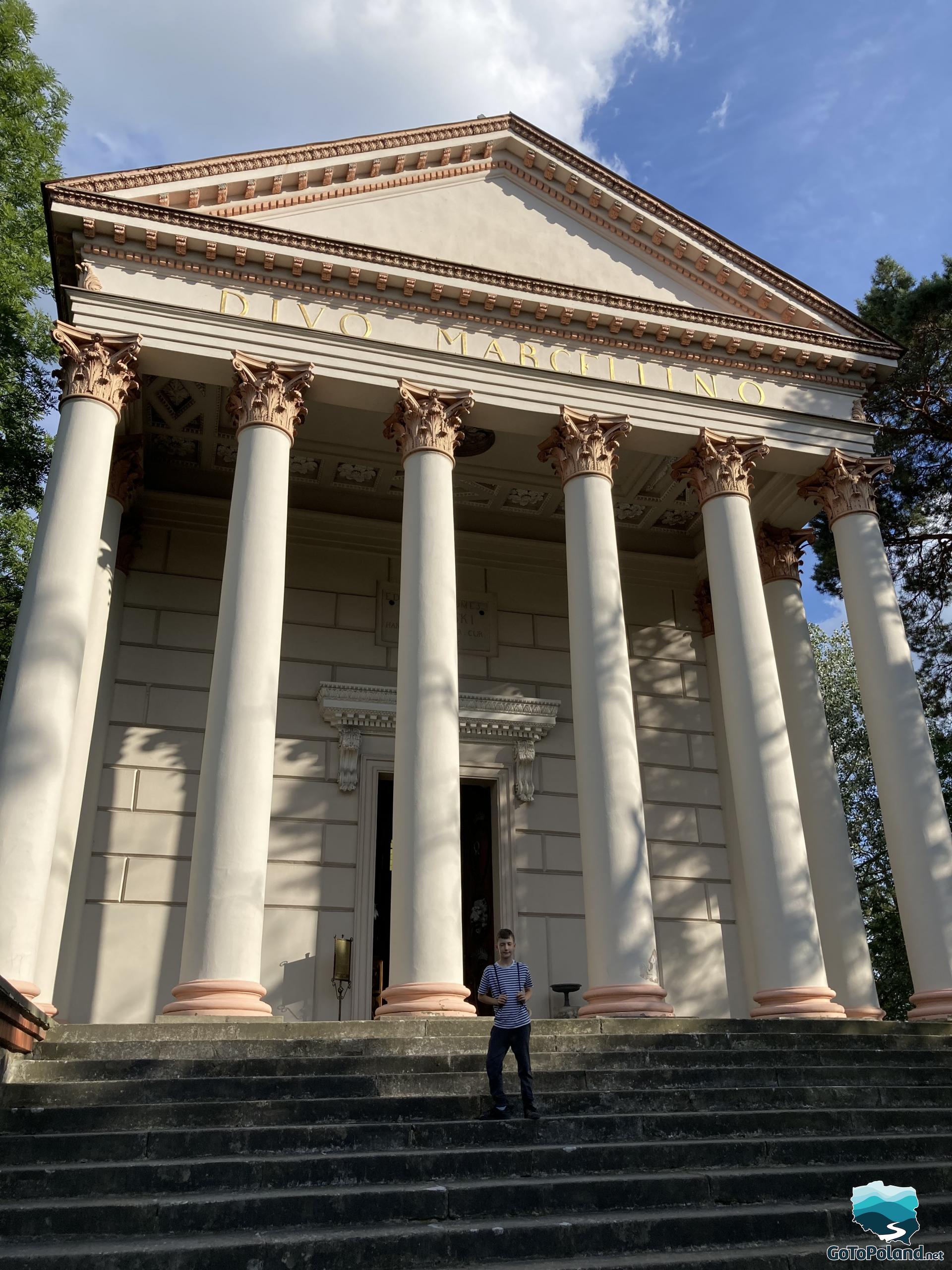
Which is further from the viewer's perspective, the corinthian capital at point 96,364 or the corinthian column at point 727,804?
the corinthian column at point 727,804

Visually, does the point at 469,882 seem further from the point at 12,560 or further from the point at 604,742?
the point at 12,560

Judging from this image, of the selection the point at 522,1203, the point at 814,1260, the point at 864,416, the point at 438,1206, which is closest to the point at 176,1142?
the point at 438,1206

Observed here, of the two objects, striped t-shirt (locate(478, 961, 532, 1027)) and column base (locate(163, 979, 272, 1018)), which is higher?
column base (locate(163, 979, 272, 1018))

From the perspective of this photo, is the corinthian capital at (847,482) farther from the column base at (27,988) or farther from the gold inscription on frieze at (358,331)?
the column base at (27,988)

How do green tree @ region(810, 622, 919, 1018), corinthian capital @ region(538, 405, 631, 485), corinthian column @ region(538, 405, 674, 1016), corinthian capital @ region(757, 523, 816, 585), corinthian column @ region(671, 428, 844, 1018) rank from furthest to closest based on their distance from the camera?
green tree @ region(810, 622, 919, 1018) → corinthian capital @ region(757, 523, 816, 585) → corinthian capital @ region(538, 405, 631, 485) → corinthian column @ region(671, 428, 844, 1018) → corinthian column @ region(538, 405, 674, 1016)

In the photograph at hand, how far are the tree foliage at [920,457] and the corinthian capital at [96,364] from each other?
47.8 feet

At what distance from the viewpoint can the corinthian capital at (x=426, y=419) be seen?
14.3 meters

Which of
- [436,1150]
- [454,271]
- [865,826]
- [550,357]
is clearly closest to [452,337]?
[454,271]

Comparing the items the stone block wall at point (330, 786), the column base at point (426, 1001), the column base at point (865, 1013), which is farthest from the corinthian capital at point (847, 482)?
the column base at point (426, 1001)

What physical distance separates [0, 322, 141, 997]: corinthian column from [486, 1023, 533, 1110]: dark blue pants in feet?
17.6

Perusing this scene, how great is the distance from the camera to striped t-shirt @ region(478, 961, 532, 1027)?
7.91 metres

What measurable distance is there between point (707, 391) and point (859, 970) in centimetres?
969

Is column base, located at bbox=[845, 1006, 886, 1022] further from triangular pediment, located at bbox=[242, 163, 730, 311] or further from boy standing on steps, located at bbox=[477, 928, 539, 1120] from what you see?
triangular pediment, located at bbox=[242, 163, 730, 311]

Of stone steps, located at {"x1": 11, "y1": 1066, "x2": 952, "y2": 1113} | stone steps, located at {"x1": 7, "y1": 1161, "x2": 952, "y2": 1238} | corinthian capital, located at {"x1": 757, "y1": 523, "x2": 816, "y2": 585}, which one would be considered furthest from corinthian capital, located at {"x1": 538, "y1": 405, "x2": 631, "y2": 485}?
stone steps, located at {"x1": 7, "y1": 1161, "x2": 952, "y2": 1238}
